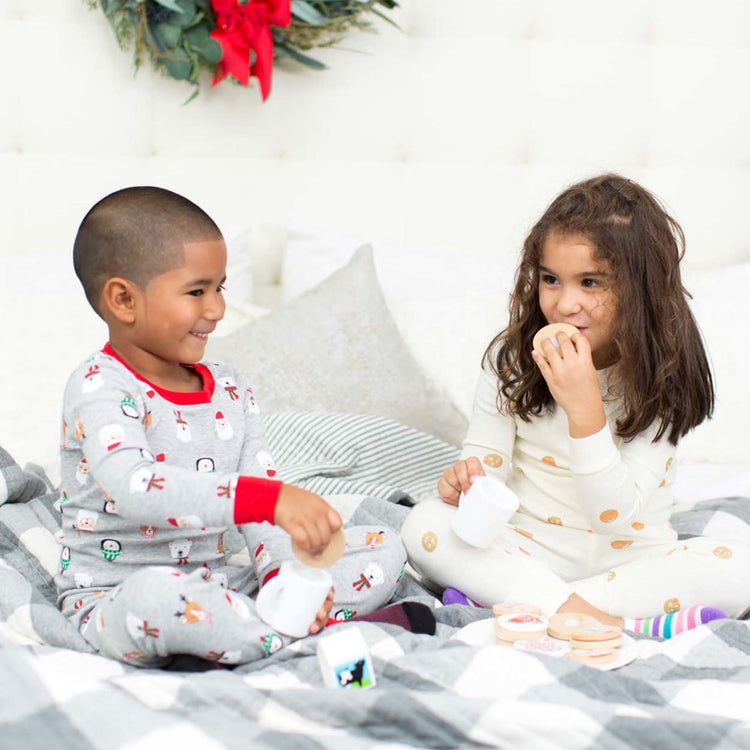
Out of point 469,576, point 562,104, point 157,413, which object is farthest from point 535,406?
point 562,104

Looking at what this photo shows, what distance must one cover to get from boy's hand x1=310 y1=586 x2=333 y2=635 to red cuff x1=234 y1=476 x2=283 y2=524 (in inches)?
6.1

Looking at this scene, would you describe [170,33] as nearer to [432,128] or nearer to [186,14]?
[186,14]

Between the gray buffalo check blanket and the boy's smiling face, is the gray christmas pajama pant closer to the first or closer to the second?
the gray buffalo check blanket

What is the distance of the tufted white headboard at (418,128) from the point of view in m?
2.14

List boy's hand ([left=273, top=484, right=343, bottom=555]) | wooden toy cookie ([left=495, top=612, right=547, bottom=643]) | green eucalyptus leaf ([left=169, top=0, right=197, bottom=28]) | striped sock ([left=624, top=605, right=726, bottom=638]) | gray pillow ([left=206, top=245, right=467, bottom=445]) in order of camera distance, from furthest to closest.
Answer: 1. green eucalyptus leaf ([left=169, top=0, right=197, bottom=28])
2. gray pillow ([left=206, top=245, right=467, bottom=445])
3. striped sock ([left=624, top=605, right=726, bottom=638])
4. wooden toy cookie ([left=495, top=612, right=547, bottom=643])
5. boy's hand ([left=273, top=484, right=343, bottom=555])

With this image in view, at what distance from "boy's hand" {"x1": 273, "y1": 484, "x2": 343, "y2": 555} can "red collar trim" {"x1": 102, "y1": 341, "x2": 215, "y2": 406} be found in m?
0.26

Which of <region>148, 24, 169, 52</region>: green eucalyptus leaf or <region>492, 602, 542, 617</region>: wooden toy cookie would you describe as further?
<region>148, 24, 169, 52</region>: green eucalyptus leaf

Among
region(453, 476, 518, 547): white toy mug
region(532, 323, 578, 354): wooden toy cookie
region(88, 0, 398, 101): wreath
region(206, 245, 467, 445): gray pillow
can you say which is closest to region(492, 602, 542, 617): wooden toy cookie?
region(453, 476, 518, 547): white toy mug

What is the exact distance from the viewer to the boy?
1017 millimetres

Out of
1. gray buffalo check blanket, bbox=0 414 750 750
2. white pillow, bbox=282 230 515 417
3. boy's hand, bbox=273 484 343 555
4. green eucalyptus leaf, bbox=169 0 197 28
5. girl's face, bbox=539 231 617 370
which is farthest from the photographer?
green eucalyptus leaf, bbox=169 0 197 28

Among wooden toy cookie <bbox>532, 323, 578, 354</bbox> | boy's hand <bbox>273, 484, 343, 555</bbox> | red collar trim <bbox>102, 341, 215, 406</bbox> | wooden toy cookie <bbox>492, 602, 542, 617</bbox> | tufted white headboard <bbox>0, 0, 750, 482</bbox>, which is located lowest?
wooden toy cookie <bbox>492, 602, 542, 617</bbox>

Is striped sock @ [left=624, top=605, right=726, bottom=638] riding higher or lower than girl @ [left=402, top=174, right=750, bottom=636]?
lower

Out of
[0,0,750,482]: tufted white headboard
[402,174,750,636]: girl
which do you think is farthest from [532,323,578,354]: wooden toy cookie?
[0,0,750,482]: tufted white headboard

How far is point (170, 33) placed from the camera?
2.02 meters
